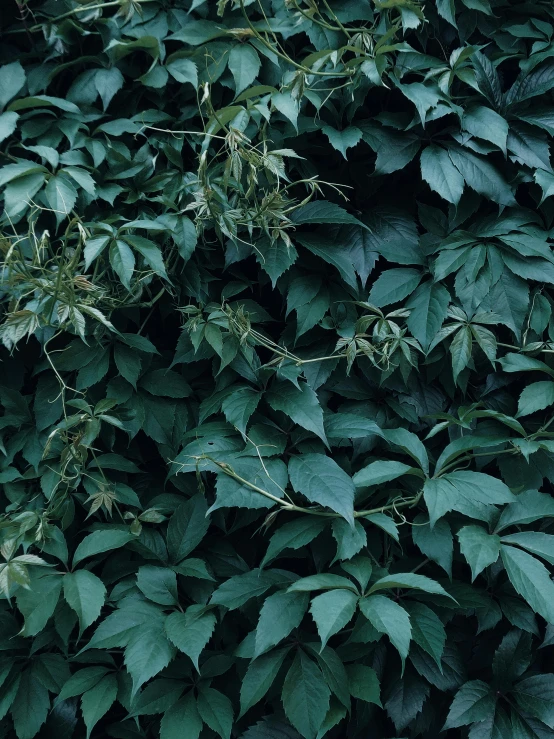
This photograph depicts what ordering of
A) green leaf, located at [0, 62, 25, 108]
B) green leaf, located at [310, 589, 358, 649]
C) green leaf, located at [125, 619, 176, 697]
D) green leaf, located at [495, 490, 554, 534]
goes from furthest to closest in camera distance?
green leaf, located at [0, 62, 25, 108] < green leaf, located at [495, 490, 554, 534] < green leaf, located at [125, 619, 176, 697] < green leaf, located at [310, 589, 358, 649]

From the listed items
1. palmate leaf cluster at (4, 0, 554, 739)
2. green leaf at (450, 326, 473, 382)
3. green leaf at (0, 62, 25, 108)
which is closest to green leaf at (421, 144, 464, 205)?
palmate leaf cluster at (4, 0, 554, 739)

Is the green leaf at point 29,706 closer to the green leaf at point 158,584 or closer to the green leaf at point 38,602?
the green leaf at point 38,602

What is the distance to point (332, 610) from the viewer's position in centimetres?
133

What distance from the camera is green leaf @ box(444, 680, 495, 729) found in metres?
1.49

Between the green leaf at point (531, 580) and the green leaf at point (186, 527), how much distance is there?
2.24 feet

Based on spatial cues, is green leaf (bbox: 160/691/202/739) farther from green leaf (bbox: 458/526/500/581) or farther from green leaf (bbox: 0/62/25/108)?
green leaf (bbox: 0/62/25/108)

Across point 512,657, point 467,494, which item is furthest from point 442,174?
point 512,657

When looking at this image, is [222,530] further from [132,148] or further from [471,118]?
[471,118]

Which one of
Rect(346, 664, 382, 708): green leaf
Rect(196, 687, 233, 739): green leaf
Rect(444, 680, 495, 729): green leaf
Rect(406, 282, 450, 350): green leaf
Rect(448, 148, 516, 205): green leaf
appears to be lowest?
Rect(444, 680, 495, 729): green leaf

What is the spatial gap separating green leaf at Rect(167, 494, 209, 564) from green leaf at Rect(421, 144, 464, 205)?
951 mm

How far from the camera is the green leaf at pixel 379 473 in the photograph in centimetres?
150

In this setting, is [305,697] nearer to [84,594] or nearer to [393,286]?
[84,594]

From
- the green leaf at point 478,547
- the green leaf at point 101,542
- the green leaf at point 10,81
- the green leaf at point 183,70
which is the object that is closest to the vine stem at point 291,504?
the green leaf at point 478,547

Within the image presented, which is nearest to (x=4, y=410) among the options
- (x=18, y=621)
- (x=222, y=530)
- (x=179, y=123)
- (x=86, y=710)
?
(x=18, y=621)
